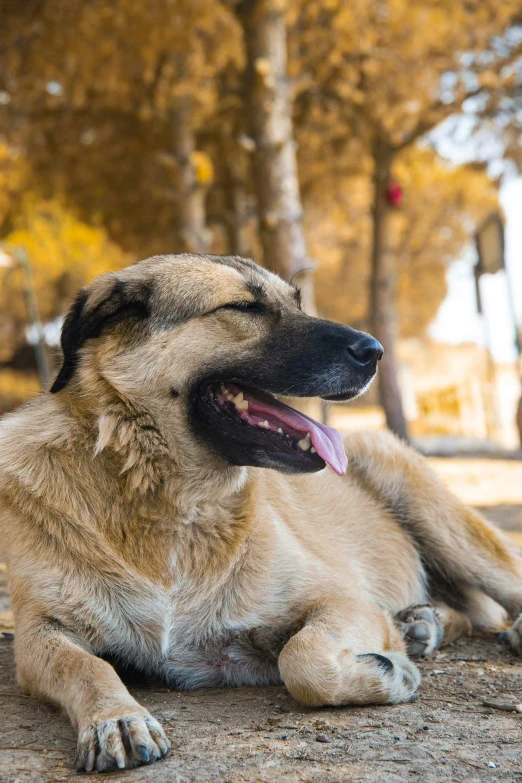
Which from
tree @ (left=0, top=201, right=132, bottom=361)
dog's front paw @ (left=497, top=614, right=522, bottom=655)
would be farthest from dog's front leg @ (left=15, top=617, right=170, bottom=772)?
tree @ (left=0, top=201, right=132, bottom=361)

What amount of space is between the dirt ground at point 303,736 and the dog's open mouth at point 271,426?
912 mm

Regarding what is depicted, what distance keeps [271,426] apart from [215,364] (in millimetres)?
327

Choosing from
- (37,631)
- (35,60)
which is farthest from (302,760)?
(35,60)

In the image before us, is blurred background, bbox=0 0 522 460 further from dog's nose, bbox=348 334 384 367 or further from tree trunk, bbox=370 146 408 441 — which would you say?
dog's nose, bbox=348 334 384 367

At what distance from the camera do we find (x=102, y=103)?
54.9 ft

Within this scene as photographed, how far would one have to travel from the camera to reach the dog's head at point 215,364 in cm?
339

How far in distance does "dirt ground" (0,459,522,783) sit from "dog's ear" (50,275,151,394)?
1.27 m

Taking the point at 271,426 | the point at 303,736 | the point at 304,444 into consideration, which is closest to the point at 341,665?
the point at 303,736

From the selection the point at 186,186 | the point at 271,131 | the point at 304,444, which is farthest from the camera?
the point at 186,186

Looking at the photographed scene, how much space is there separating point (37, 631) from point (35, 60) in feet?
33.3

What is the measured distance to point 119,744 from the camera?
2.50 m

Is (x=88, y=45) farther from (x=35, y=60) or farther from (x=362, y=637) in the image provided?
(x=362, y=637)

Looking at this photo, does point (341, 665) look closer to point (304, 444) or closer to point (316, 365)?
point (304, 444)

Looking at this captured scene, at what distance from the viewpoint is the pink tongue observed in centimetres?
339
